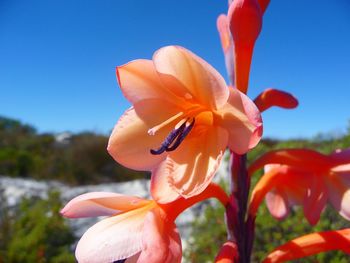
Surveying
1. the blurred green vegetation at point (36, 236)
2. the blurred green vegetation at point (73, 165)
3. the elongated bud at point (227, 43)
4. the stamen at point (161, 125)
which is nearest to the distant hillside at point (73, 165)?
the blurred green vegetation at point (73, 165)

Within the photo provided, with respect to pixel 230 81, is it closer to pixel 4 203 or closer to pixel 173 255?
pixel 173 255

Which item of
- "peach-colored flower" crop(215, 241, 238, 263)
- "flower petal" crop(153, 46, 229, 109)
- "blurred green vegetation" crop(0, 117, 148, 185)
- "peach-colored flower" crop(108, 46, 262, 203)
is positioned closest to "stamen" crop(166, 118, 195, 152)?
"peach-colored flower" crop(108, 46, 262, 203)

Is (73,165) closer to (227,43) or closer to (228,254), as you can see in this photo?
(227,43)

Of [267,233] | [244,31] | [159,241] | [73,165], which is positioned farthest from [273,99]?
[73,165]

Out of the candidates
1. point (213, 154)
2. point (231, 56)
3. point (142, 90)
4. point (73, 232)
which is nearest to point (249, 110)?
point (213, 154)

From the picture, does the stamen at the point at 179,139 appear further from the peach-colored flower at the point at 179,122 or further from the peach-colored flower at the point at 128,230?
the peach-colored flower at the point at 128,230

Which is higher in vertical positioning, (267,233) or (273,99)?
(273,99)

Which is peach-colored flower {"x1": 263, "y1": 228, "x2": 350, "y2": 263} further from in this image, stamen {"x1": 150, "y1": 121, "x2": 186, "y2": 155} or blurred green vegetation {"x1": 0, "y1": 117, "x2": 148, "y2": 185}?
blurred green vegetation {"x1": 0, "y1": 117, "x2": 148, "y2": 185}

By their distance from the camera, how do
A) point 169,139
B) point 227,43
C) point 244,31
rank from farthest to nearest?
1. point 227,43
2. point 244,31
3. point 169,139
